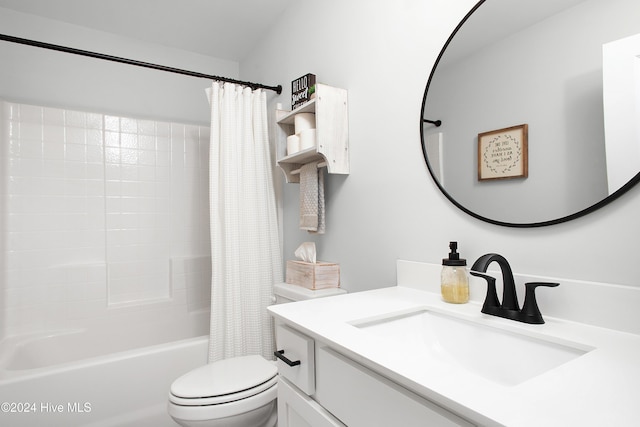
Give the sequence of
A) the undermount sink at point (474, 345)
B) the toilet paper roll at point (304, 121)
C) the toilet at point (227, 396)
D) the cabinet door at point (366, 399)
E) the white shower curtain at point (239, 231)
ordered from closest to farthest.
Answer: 1. the cabinet door at point (366, 399)
2. the undermount sink at point (474, 345)
3. the toilet at point (227, 396)
4. the toilet paper roll at point (304, 121)
5. the white shower curtain at point (239, 231)

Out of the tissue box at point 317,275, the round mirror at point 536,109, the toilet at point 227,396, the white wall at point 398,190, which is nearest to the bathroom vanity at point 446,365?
the white wall at point 398,190

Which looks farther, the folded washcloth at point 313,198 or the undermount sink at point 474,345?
the folded washcloth at point 313,198

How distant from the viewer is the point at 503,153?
3.20ft

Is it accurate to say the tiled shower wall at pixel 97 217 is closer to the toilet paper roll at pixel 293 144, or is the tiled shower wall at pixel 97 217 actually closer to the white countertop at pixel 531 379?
the toilet paper roll at pixel 293 144

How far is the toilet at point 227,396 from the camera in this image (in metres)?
1.21

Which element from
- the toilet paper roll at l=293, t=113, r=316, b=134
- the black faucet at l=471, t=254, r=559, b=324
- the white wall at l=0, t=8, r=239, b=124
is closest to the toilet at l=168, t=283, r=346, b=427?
the black faucet at l=471, t=254, r=559, b=324

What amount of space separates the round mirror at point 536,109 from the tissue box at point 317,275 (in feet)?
2.29

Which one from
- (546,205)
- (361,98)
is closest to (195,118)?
(361,98)

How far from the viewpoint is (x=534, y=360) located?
722mm

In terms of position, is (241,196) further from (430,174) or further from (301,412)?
(301,412)

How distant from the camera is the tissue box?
1.59 meters

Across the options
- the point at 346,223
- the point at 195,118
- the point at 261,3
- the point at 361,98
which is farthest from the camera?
the point at 195,118

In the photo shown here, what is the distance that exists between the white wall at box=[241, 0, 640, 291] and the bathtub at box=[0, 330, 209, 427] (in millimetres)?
907

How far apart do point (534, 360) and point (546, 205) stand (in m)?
0.38
